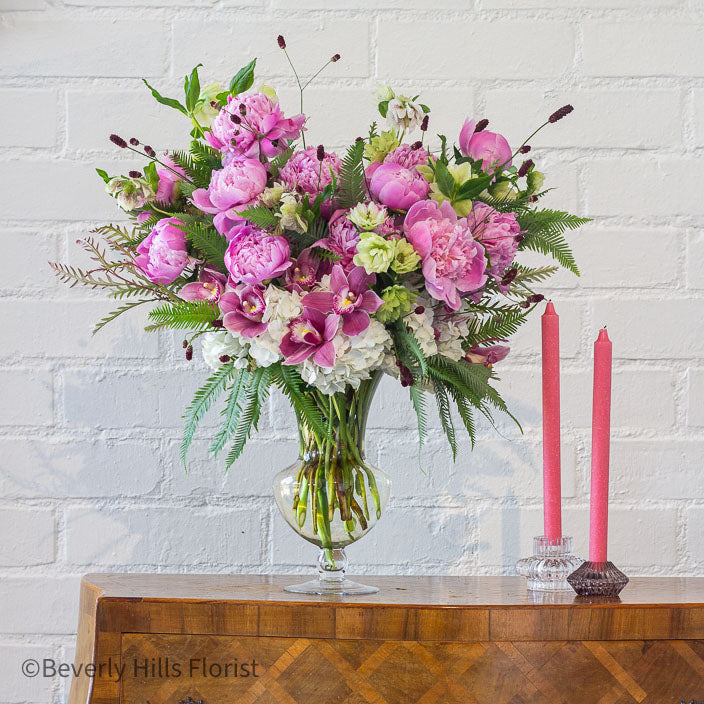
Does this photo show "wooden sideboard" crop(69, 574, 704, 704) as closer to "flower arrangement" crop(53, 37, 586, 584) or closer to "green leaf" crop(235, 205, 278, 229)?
"flower arrangement" crop(53, 37, 586, 584)

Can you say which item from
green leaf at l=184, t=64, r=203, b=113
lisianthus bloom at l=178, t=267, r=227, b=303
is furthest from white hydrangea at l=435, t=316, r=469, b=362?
green leaf at l=184, t=64, r=203, b=113

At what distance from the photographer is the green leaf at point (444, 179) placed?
0.79m

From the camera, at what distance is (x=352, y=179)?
806 millimetres

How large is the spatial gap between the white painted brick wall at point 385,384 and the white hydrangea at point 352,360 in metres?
0.37

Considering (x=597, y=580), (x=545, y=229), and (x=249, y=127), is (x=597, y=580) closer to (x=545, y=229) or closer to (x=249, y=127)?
(x=545, y=229)

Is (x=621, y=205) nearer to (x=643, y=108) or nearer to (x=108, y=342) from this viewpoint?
(x=643, y=108)

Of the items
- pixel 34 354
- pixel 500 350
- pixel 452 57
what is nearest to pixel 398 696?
pixel 500 350

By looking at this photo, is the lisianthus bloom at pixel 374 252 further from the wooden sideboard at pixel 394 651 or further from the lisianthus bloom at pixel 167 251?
the wooden sideboard at pixel 394 651

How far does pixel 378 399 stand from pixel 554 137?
44 centimetres

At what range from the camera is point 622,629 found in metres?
0.80

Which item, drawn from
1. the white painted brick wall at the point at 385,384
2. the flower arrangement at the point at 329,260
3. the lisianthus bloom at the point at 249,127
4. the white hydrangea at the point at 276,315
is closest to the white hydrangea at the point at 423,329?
the flower arrangement at the point at 329,260

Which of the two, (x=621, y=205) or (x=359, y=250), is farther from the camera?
(x=621, y=205)

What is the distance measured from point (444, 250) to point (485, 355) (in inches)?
6.6

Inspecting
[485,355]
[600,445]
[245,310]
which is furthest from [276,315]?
Result: [600,445]
